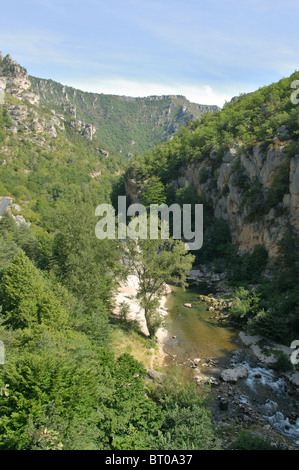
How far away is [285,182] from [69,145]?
288 feet

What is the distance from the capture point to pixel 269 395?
15.2 metres

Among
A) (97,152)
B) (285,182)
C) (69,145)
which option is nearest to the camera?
(285,182)

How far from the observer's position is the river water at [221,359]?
45.9 feet

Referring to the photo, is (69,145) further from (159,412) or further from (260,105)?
(159,412)

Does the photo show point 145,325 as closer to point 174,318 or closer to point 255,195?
point 174,318

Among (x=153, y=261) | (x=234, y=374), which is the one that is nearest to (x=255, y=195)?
(x=153, y=261)

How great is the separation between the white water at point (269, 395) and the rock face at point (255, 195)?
45.7 feet

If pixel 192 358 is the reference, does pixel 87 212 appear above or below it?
above

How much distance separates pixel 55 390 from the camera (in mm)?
9344

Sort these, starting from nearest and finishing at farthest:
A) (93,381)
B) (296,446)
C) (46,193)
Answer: (93,381), (296,446), (46,193)

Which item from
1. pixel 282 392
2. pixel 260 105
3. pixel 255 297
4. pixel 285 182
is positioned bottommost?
pixel 282 392
